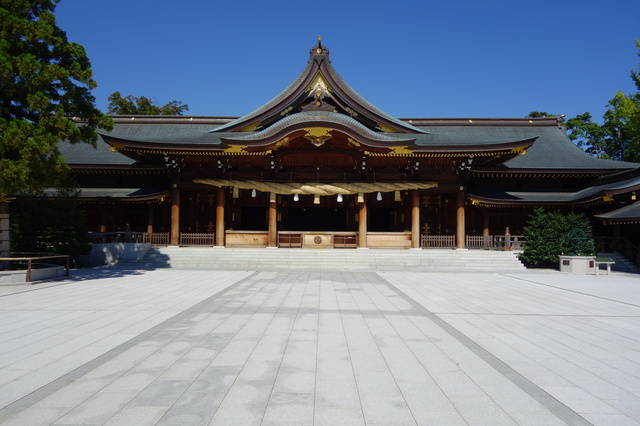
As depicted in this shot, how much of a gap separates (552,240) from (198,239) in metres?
18.7

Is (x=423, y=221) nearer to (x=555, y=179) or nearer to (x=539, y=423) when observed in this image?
(x=555, y=179)

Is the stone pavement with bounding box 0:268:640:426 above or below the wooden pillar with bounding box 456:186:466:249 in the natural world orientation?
below

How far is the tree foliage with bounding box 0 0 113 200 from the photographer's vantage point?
35.6 feet

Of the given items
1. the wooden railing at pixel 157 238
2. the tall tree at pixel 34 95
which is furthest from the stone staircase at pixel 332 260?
the tall tree at pixel 34 95

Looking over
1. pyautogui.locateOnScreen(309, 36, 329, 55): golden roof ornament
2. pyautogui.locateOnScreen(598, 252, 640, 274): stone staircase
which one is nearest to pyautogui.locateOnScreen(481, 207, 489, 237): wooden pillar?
pyautogui.locateOnScreen(598, 252, 640, 274): stone staircase

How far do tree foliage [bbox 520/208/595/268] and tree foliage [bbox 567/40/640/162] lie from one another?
54.0ft

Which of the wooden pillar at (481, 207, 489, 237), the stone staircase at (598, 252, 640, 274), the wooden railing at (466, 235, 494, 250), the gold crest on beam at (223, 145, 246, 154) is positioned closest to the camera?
the stone staircase at (598, 252, 640, 274)

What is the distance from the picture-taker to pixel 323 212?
24422 mm

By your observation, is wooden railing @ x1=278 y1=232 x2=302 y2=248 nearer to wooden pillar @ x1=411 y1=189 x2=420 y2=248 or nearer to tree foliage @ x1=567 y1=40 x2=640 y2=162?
wooden pillar @ x1=411 y1=189 x2=420 y2=248

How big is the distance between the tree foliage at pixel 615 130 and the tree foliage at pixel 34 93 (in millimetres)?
35417

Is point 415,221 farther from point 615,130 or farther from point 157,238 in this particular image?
point 615,130

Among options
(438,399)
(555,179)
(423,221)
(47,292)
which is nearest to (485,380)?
(438,399)

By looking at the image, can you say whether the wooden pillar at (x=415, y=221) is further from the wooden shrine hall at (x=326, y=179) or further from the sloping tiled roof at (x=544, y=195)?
the sloping tiled roof at (x=544, y=195)

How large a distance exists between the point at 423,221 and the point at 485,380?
1929 centimetres
